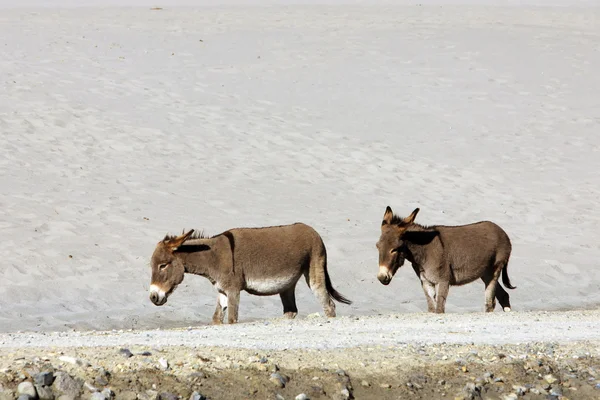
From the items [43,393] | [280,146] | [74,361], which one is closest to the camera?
[43,393]

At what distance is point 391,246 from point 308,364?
4705 mm

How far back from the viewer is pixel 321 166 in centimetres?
2423

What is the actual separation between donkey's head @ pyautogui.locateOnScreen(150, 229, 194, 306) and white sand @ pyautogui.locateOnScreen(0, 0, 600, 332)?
183 centimetres

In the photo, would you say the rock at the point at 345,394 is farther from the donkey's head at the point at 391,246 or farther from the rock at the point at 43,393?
the donkey's head at the point at 391,246

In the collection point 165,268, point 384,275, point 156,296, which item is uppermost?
point 165,268

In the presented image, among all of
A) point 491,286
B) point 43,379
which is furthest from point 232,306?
point 43,379

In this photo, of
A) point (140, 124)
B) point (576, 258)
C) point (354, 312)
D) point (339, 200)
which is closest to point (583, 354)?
point (354, 312)

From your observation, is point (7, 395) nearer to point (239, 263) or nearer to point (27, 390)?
point (27, 390)

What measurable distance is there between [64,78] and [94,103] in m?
2.06

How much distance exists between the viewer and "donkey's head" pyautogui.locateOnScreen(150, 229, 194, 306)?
1302 centimetres

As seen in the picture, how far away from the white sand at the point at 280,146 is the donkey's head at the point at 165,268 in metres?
1.83

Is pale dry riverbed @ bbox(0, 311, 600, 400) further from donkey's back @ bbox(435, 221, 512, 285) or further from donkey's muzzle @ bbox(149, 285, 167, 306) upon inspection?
donkey's back @ bbox(435, 221, 512, 285)

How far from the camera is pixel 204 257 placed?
1314 cm

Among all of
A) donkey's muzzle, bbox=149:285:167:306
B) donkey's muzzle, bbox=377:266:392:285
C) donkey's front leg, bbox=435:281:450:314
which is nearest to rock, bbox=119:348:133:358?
donkey's muzzle, bbox=149:285:167:306
